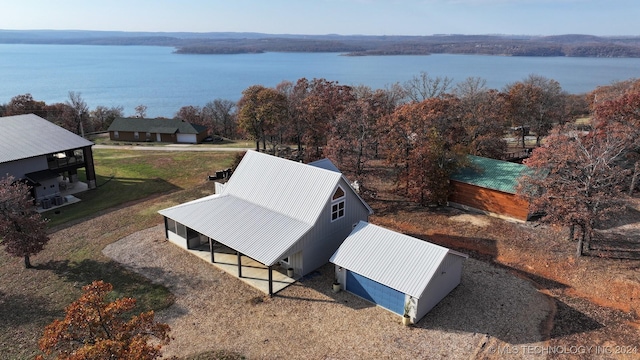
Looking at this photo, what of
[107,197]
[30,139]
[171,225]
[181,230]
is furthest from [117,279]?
[30,139]

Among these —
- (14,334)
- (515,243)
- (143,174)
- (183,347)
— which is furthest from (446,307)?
(143,174)

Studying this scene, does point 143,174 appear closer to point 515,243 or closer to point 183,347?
point 183,347

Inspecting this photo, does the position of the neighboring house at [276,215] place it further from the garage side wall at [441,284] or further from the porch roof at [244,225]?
the garage side wall at [441,284]

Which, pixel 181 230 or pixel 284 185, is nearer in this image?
pixel 284 185

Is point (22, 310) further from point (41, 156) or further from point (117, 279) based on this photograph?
point (41, 156)

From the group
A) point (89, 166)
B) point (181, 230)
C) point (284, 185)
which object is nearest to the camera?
point (284, 185)

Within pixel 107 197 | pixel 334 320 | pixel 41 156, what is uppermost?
pixel 41 156
